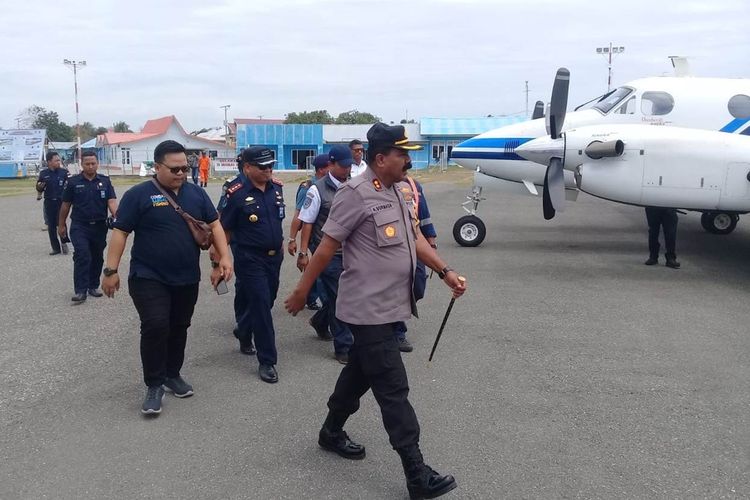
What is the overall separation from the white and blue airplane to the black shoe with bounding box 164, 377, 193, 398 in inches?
280

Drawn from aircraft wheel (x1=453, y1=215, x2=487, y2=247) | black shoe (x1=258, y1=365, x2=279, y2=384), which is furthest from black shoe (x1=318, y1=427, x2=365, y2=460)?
aircraft wheel (x1=453, y1=215, x2=487, y2=247)

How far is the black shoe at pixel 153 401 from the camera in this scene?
4457mm

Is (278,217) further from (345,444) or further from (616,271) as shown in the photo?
(616,271)

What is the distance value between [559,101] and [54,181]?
28.4ft

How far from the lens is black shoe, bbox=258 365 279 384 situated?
5121 mm

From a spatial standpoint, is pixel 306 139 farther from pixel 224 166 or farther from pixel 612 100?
pixel 612 100

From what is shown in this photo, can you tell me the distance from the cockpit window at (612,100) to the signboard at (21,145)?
45336mm

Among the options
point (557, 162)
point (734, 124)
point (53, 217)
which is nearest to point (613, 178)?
point (557, 162)

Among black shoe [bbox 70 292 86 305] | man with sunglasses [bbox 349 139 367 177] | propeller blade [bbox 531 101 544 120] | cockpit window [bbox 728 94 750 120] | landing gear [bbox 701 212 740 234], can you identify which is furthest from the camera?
propeller blade [bbox 531 101 544 120]

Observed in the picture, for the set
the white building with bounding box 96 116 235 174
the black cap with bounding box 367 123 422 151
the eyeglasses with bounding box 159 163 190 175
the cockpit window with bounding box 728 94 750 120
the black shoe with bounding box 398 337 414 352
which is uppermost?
the white building with bounding box 96 116 235 174

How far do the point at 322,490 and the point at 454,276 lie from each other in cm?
139

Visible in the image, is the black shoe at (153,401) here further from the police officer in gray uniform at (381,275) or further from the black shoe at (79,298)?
the black shoe at (79,298)

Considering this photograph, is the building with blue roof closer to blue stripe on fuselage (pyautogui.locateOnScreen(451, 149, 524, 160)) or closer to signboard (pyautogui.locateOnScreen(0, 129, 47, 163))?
signboard (pyautogui.locateOnScreen(0, 129, 47, 163))

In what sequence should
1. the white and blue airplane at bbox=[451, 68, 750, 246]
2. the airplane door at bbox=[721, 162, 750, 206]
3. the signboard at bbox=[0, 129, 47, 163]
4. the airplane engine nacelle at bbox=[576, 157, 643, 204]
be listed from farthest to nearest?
the signboard at bbox=[0, 129, 47, 163]
the airplane engine nacelle at bbox=[576, 157, 643, 204]
the white and blue airplane at bbox=[451, 68, 750, 246]
the airplane door at bbox=[721, 162, 750, 206]
